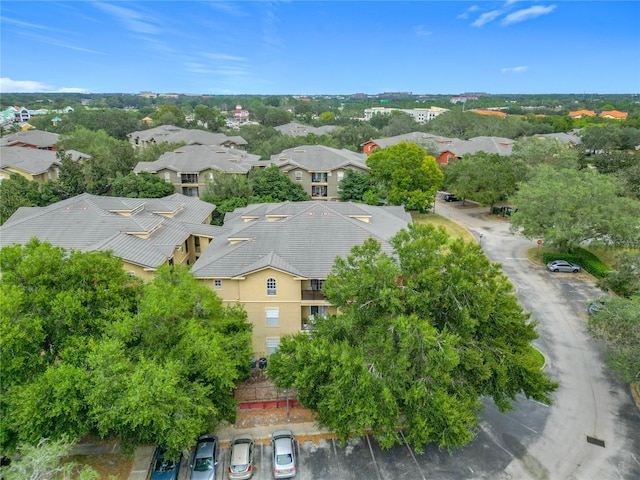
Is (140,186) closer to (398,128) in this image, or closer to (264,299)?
(264,299)

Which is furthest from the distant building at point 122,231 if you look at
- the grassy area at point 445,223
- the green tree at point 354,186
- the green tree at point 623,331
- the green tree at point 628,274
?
the green tree at point 628,274

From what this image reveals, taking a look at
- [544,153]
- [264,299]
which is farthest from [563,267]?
[264,299]

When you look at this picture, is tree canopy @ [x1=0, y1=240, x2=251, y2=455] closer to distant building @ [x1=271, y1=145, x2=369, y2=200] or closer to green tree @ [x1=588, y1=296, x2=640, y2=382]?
green tree @ [x1=588, y1=296, x2=640, y2=382]

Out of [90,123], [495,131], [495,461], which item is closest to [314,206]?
[495,461]

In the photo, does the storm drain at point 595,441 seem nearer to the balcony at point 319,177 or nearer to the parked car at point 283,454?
the parked car at point 283,454

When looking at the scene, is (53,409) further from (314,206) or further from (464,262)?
(314,206)

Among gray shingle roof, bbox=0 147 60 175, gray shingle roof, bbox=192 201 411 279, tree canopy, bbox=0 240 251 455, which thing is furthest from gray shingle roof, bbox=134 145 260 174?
tree canopy, bbox=0 240 251 455
